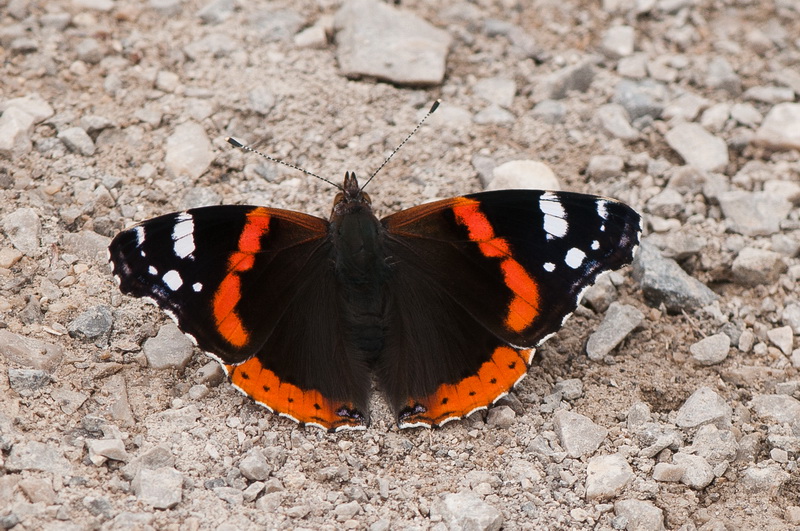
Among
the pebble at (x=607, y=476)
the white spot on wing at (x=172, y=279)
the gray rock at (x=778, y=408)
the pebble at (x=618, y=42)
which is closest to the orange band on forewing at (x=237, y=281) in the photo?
the white spot on wing at (x=172, y=279)

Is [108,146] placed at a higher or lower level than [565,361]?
higher

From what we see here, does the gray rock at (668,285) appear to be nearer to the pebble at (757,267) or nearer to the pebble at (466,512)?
the pebble at (757,267)

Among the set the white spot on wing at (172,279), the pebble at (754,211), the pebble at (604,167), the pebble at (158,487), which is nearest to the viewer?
the pebble at (158,487)

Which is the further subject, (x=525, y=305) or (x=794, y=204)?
(x=794, y=204)

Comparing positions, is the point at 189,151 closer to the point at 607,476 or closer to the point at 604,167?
the point at 604,167

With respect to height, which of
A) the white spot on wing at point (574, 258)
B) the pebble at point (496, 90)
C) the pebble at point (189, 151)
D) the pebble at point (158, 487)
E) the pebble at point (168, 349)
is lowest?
the pebble at point (168, 349)

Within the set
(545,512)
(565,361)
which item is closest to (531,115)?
(565,361)

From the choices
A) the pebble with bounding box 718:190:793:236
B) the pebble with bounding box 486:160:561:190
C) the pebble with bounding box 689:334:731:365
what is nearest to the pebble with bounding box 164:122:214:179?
the pebble with bounding box 486:160:561:190

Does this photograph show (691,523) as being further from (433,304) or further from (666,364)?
(433,304)
